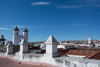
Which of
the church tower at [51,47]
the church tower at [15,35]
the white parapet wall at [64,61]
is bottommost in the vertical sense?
the white parapet wall at [64,61]

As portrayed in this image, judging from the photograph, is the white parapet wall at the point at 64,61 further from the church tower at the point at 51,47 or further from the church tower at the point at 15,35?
the church tower at the point at 15,35

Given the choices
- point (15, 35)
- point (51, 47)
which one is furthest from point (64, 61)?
point (15, 35)

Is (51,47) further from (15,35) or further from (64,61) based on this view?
(15,35)

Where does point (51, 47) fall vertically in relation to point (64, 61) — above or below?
above

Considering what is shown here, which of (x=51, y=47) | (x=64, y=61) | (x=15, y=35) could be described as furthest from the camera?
(x=15, y=35)

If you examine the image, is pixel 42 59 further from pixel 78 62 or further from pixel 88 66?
pixel 88 66

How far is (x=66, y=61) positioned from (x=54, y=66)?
2.93 feet

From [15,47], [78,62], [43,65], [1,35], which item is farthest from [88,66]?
[1,35]

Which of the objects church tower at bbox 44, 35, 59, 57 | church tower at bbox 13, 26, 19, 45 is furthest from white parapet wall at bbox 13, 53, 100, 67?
church tower at bbox 13, 26, 19, 45

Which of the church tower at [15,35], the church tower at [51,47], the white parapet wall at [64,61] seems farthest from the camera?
the church tower at [15,35]

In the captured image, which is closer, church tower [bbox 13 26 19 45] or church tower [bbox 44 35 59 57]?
church tower [bbox 44 35 59 57]

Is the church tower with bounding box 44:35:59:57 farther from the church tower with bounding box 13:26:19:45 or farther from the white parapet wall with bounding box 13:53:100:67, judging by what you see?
the church tower with bounding box 13:26:19:45

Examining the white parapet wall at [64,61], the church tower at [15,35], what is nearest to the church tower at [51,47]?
the white parapet wall at [64,61]

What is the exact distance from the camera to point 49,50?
6020 millimetres
